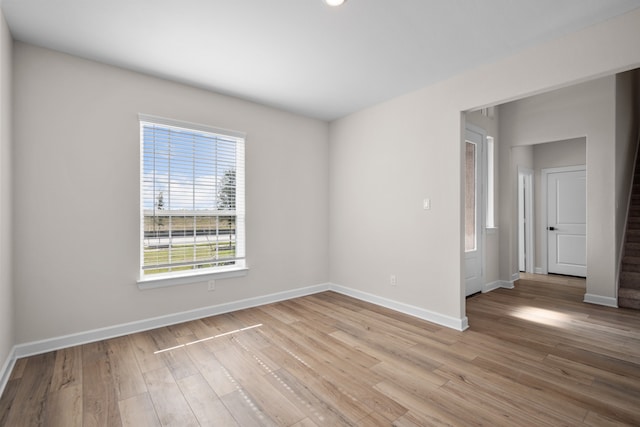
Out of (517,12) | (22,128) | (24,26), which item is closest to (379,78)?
Answer: (517,12)

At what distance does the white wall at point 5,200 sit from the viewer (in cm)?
215

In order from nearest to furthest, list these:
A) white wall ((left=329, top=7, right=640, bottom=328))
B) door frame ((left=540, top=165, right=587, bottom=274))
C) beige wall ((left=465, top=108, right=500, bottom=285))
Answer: white wall ((left=329, top=7, right=640, bottom=328)), beige wall ((left=465, top=108, right=500, bottom=285)), door frame ((left=540, top=165, right=587, bottom=274))

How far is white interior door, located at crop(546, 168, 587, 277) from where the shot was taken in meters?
5.50

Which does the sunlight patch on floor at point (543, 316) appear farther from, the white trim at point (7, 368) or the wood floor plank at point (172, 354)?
the white trim at point (7, 368)

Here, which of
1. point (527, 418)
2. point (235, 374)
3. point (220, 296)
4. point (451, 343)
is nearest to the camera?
point (527, 418)

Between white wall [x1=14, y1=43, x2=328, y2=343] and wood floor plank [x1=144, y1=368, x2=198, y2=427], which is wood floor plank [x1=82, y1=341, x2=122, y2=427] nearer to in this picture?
wood floor plank [x1=144, y1=368, x2=198, y2=427]

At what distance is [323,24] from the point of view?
2.31m

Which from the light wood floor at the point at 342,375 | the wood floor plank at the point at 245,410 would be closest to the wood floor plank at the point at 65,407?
Answer: the light wood floor at the point at 342,375

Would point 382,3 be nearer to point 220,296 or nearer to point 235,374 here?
point 235,374

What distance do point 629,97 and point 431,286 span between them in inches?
164

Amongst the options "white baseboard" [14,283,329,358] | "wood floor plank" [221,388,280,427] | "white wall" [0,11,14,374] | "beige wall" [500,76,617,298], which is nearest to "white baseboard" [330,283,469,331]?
"white baseboard" [14,283,329,358]

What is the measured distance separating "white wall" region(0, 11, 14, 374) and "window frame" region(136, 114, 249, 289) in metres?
0.93

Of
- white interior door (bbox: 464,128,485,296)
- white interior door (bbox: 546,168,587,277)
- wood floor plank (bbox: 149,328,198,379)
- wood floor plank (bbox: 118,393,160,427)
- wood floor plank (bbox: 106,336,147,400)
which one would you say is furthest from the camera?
white interior door (bbox: 546,168,587,277)

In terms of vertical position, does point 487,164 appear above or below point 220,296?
above
